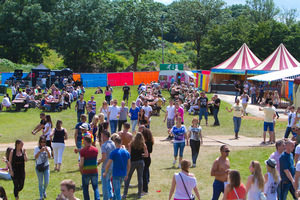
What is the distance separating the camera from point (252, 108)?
89.2ft

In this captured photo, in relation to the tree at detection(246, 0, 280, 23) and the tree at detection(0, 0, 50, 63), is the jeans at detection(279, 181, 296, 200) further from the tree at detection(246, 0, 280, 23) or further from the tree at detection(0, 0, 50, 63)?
the tree at detection(246, 0, 280, 23)

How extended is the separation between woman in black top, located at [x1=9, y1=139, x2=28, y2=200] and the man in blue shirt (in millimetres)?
5756

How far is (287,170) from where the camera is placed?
7586 millimetres

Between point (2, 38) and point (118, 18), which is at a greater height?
point (118, 18)

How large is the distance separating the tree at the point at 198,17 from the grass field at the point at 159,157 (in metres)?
43.4

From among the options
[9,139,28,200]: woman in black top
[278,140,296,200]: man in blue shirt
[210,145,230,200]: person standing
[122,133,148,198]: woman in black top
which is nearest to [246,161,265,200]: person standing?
[210,145,230,200]: person standing

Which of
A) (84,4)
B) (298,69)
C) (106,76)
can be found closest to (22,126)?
(298,69)

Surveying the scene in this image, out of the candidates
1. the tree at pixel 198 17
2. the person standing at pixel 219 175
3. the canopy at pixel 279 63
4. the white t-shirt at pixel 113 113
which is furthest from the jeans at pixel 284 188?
the tree at pixel 198 17

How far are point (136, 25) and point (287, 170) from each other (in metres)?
49.8

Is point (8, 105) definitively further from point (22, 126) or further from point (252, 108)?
point (252, 108)

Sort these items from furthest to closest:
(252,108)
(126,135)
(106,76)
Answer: (106,76), (252,108), (126,135)

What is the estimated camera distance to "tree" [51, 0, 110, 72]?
5297cm

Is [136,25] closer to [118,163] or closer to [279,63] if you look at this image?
[279,63]

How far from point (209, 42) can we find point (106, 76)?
18.5 metres
